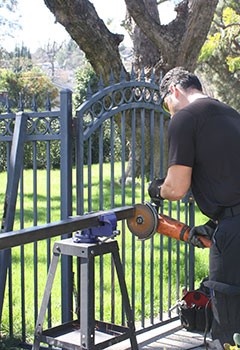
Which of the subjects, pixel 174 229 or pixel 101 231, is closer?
pixel 101 231

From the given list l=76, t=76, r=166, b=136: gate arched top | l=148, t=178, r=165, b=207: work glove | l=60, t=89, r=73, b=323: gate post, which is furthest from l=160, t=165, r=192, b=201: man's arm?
→ l=76, t=76, r=166, b=136: gate arched top

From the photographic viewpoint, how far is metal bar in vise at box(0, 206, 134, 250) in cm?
306

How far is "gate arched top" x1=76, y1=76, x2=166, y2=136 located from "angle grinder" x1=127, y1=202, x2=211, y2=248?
2.73ft

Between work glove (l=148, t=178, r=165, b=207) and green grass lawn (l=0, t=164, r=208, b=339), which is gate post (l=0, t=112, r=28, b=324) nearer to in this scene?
green grass lawn (l=0, t=164, r=208, b=339)

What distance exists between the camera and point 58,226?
11.0ft

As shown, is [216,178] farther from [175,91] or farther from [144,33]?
[144,33]

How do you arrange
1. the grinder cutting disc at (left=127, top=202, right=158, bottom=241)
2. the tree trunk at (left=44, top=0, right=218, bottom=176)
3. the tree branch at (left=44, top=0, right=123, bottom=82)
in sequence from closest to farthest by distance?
the grinder cutting disc at (left=127, top=202, right=158, bottom=241), the tree branch at (left=44, top=0, right=123, bottom=82), the tree trunk at (left=44, top=0, right=218, bottom=176)

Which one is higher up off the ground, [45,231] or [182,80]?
[182,80]

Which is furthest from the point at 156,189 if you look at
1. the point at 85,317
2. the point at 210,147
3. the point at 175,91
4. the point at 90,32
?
the point at 90,32

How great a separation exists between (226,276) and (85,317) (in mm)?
964

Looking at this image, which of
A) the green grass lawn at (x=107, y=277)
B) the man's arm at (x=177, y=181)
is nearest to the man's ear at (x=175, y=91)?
the man's arm at (x=177, y=181)

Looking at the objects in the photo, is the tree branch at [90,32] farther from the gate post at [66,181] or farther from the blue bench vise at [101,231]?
the blue bench vise at [101,231]

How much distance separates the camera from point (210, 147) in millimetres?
3811

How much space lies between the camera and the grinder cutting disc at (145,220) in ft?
13.4
